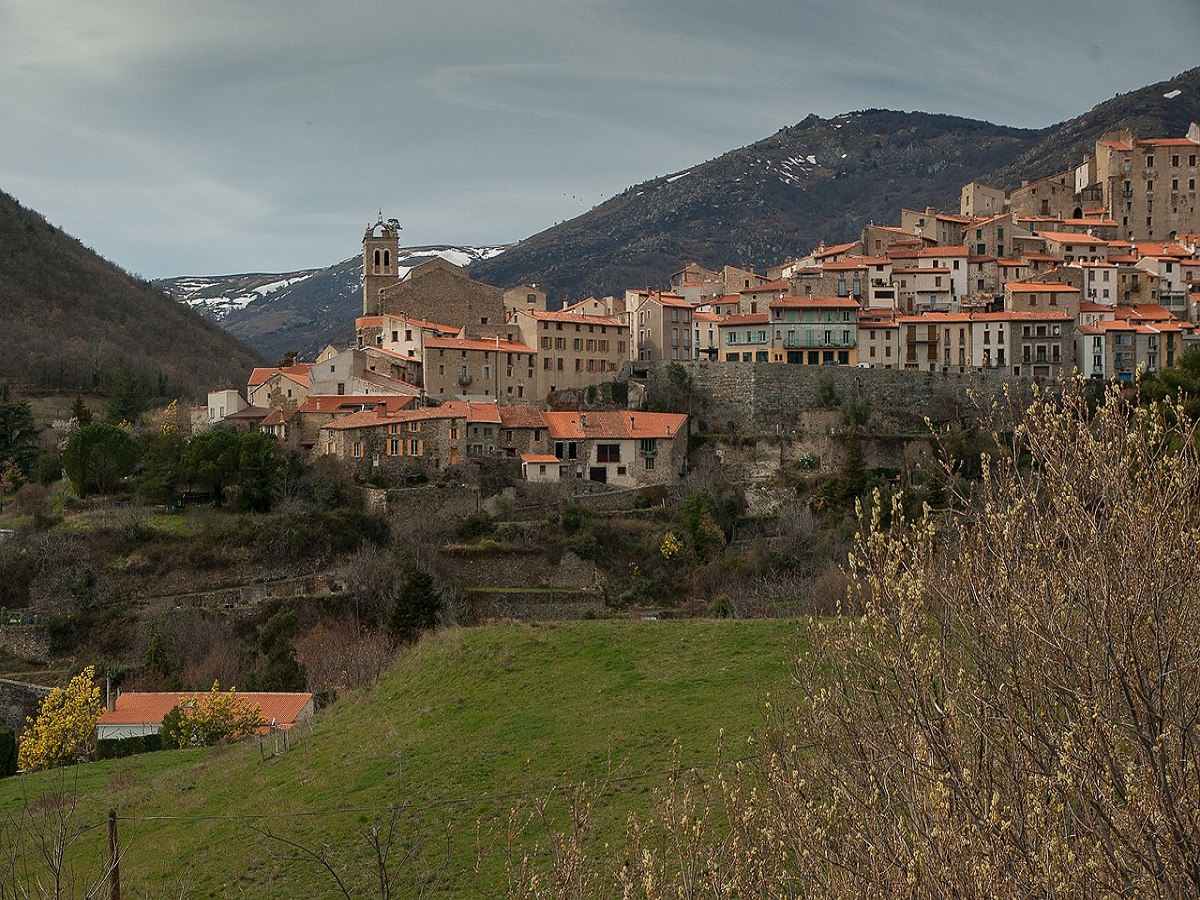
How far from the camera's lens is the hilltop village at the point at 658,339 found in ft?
172

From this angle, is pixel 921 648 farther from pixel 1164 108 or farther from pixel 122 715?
pixel 1164 108

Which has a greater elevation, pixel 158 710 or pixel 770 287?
pixel 770 287

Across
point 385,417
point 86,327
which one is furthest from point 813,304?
point 86,327

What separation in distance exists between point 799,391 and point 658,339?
9256 mm

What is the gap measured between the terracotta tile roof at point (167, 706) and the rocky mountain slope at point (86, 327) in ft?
117

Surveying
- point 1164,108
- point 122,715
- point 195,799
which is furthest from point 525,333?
point 1164,108

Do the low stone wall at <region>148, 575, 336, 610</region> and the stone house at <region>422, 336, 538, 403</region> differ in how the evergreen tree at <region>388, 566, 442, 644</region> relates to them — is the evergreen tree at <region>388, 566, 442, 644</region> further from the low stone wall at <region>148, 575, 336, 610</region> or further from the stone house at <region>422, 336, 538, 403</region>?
the stone house at <region>422, 336, 538, 403</region>

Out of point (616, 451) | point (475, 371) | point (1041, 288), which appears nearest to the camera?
point (616, 451)

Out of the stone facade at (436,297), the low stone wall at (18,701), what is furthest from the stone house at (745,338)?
the low stone wall at (18,701)

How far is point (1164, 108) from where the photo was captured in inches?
5689

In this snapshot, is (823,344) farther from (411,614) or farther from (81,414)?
(81,414)

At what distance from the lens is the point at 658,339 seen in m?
64.2

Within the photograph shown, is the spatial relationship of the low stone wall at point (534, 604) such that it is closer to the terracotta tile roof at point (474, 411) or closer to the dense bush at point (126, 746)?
the terracotta tile roof at point (474, 411)

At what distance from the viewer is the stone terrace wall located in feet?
187
